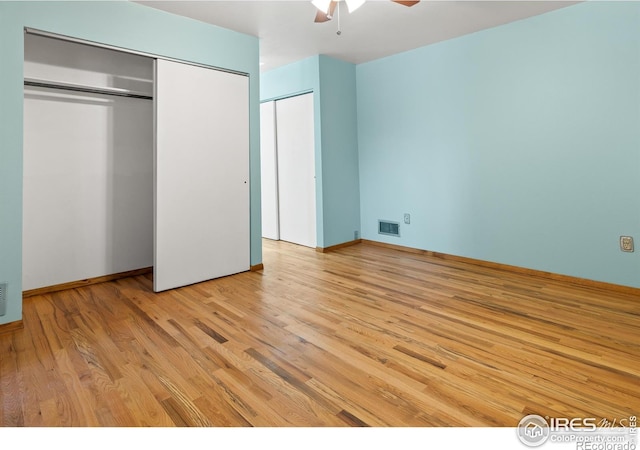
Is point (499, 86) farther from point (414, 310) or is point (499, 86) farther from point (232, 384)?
point (232, 384)

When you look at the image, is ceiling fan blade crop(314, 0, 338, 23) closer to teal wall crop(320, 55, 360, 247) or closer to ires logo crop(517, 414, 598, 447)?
teal wall crop(320, 55, 360, 247)

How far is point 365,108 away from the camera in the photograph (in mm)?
4961

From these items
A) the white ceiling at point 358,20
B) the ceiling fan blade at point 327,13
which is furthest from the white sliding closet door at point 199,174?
the ceiling fan blade at point 327,13

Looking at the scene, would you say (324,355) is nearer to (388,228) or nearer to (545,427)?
(545,427)

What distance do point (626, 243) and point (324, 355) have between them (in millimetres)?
2819

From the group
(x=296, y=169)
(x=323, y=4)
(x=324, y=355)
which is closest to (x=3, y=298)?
(x=324, y=355)

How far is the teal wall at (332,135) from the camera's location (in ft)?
15.2

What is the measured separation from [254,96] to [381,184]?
80.4 inches

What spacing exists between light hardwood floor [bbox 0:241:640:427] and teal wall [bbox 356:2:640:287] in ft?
1.82

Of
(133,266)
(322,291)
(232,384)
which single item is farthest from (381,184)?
(232,384)

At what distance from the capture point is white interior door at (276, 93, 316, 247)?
485cm

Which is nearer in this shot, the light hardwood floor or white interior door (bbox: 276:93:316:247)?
the light hardwood floor

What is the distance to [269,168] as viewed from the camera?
5.46 metres

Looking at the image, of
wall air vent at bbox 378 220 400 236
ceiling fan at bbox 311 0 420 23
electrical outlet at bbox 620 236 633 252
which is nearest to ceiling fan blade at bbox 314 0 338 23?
ceiling fan at bbox 311 0 420 23
